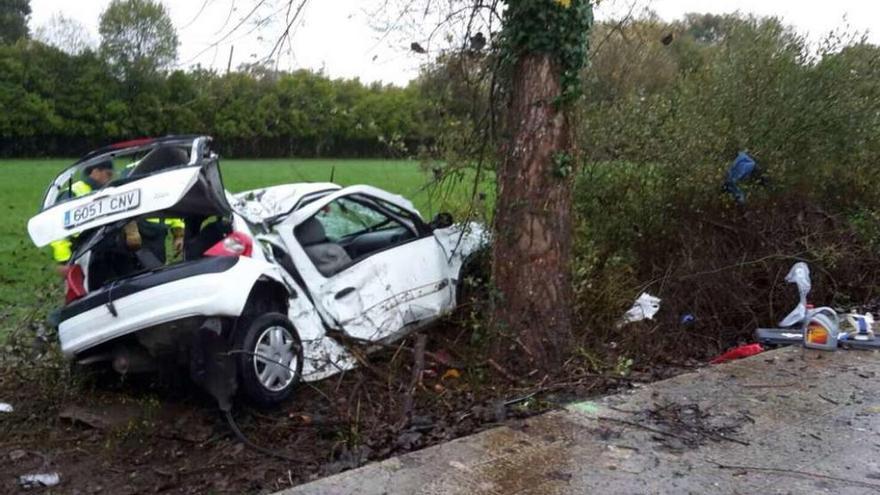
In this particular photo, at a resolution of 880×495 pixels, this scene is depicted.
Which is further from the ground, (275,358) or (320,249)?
(320,249)

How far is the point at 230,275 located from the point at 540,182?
2393mm

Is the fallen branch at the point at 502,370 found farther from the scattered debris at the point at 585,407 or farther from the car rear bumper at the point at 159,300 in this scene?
the car rear bumper at the point at 159,300

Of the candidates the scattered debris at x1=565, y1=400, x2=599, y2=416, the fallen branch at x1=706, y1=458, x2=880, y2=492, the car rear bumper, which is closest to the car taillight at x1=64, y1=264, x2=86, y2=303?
the car rear bumper

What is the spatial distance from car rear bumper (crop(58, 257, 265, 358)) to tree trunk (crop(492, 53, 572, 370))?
1.93 m

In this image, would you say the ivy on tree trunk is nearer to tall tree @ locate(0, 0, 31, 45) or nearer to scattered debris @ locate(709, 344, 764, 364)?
scattered debris @ locate(709, 344, 764, 364)

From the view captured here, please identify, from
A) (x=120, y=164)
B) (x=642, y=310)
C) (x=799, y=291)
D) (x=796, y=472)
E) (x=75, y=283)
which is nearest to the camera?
(x=796, y=472)

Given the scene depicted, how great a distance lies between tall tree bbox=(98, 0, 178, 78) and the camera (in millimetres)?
7266

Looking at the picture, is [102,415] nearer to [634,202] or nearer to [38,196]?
[634,202]

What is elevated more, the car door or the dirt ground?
the car door

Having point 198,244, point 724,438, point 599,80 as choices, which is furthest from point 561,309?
point 599,80

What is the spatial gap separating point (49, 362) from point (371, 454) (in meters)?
2.83

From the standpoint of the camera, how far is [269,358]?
18.1ft

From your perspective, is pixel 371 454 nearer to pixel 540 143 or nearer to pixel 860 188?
pixel 540 143

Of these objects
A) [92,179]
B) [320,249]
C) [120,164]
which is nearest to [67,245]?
[92,179]
